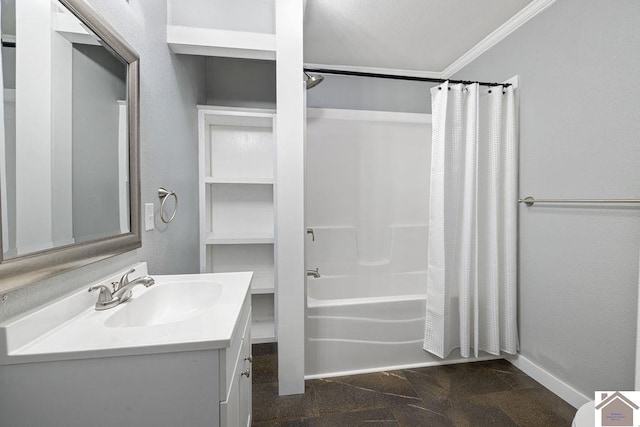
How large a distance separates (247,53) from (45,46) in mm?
1151

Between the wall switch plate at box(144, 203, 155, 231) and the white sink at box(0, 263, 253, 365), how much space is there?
336 millimetres

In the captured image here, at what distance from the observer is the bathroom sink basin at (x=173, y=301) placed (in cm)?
100

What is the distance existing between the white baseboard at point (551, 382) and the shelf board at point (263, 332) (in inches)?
72.3

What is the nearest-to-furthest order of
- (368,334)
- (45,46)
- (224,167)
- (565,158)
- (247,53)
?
(45,46)
(565,158)
(247,53)
(368,334)
(224,167)

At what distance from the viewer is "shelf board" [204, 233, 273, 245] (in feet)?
6.59

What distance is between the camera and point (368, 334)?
1799 millimetres

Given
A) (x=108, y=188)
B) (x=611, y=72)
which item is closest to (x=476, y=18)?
(x=611, y=72)

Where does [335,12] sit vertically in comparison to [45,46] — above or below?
above

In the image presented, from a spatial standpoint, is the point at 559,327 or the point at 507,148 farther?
the point at 507,148

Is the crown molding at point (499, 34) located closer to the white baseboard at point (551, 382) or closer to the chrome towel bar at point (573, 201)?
the chrome towel bar at point (573, 201)

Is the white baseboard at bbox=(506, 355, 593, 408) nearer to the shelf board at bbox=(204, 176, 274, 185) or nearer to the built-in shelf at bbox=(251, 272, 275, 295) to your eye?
the built-in shelf at bbox=(251, 272, 275, 295)

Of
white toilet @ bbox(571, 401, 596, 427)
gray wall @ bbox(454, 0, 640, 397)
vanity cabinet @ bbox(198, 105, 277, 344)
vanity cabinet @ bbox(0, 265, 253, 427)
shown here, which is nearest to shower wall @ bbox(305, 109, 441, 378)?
vanity cabinet @ bbox(198, 105, 277, 344)

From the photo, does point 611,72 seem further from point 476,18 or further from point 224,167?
point 224,167

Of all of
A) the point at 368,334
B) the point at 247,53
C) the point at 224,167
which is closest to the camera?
the point at 247,53
